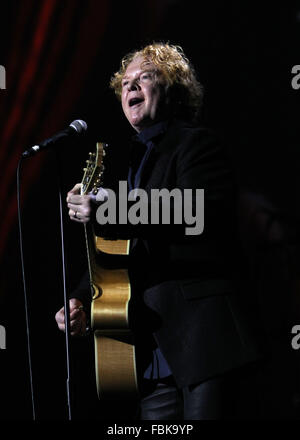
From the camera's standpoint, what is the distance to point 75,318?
2146 millimetres

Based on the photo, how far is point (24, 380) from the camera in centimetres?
303

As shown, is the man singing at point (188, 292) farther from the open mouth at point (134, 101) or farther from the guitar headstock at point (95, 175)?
the open mouth at point (134, 101)

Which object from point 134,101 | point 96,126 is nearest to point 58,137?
point 134,101

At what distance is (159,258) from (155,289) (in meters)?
0.10

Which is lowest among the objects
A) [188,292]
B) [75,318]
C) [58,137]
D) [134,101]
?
[75,318]

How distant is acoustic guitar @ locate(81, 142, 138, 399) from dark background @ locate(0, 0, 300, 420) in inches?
39.8

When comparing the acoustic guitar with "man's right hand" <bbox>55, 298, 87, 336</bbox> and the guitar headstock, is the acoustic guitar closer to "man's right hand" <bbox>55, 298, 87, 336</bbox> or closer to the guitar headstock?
the guitar headstock

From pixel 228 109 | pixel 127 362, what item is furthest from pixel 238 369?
pixel 228 109
